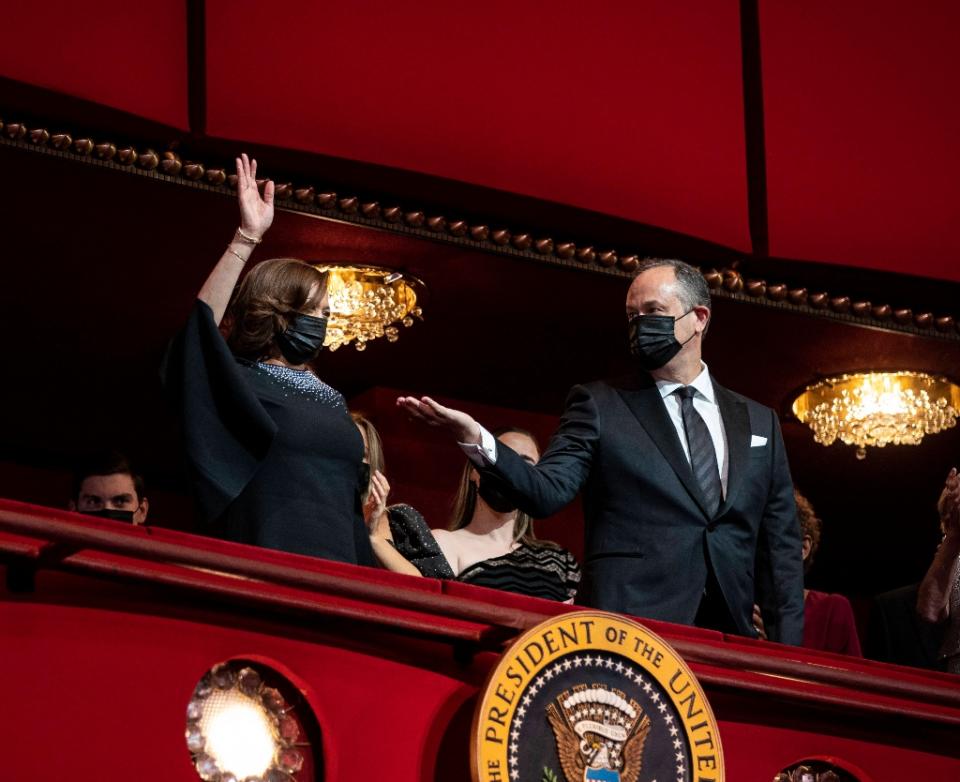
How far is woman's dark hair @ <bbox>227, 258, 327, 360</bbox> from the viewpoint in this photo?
297 cm

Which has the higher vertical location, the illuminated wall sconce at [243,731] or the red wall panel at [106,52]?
the red wall panel at [106,52]

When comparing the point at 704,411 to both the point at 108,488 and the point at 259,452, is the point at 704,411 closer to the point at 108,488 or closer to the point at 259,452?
the point at 259,452

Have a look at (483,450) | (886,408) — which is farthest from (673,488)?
(886,408)

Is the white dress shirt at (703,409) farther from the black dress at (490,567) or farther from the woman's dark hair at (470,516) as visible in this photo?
the woman's dark hair at (470,516)

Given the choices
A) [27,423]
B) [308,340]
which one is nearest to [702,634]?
[308,340]

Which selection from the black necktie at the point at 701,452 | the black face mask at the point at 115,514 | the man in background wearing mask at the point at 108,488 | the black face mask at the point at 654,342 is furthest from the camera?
the man in background wearing mask at the point at 108,488

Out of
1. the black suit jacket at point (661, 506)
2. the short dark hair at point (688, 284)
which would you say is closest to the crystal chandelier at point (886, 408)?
the short dark hair at point (688, 284)

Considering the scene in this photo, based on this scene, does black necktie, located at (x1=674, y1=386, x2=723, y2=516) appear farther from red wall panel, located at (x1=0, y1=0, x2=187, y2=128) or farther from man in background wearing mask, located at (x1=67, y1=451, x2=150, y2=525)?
red wall panel, located at (x1=0, y1=0, x2=187, y2=128)

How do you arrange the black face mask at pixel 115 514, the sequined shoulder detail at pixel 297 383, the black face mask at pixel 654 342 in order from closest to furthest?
the sequined shoulder detail at pixel 297 383 → the black face mask at pixel 654 342 → the black face mask at pixel 115 514

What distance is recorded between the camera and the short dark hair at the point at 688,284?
3.31 meters

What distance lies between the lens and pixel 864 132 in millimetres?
4953

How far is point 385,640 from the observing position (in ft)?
7.95

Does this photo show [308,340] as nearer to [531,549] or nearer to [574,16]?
[531,549]

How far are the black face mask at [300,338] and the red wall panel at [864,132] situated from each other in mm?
2237
